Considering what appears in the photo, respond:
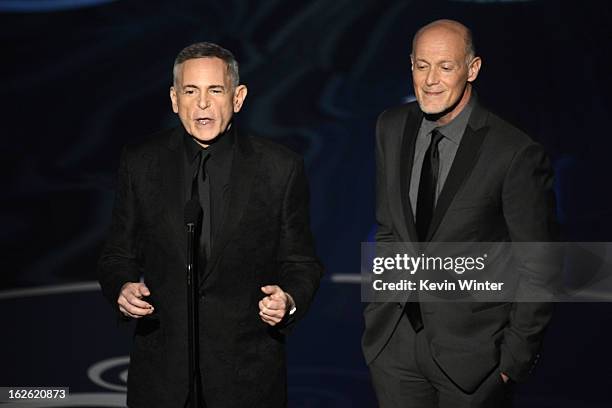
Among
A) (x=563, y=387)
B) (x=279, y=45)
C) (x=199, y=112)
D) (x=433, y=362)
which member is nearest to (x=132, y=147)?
(x=199, y=112)

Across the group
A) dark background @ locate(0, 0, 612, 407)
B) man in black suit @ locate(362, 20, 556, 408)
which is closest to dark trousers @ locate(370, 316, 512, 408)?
man in black suit @ locate(362, 20, 556, 408)

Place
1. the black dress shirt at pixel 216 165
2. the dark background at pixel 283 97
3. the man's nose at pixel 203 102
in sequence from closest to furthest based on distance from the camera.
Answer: the man's nose at pixel 203 102 < the black dress shirt at pixel 216 165 < the dark background at pixel 283 97

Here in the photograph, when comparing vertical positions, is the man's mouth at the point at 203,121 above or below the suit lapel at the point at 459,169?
above

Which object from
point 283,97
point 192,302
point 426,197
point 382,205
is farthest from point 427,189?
point 283,97

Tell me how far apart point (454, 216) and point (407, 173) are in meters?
0.21

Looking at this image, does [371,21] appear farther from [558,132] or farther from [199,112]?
[199,112]

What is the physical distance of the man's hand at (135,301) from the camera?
2.61m

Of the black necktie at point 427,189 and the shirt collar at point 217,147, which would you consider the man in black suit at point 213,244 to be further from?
the black necktie at point 427,189

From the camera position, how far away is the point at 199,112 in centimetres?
283

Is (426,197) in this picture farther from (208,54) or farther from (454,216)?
(208,54)

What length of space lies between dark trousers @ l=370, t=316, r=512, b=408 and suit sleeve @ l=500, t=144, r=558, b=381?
3.7 inches

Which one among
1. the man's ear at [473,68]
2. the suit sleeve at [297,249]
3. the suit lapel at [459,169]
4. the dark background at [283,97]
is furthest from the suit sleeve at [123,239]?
the dark background at [283,97]

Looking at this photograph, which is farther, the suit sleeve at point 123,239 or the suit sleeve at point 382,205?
the suit sleeve at point 382,205

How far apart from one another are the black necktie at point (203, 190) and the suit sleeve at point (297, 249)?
23cm
